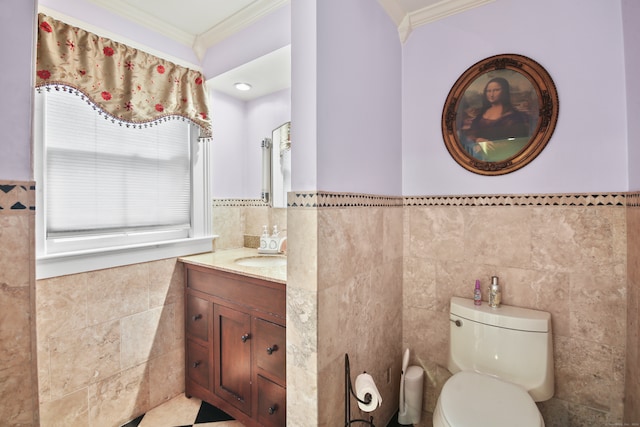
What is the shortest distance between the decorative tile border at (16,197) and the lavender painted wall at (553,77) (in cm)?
180

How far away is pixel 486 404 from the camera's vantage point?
1236 millimetres

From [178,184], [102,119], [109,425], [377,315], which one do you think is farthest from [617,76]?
[109,425]

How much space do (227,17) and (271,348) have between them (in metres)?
2.09

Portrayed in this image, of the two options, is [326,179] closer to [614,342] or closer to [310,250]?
[310,250]

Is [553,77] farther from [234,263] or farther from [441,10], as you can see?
[234,263]

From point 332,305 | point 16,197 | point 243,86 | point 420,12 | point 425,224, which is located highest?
point 420,12

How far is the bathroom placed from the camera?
1.31 metres

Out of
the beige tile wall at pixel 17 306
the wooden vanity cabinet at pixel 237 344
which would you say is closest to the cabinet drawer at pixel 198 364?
the wooden vanity cabinet at pixel 237 344

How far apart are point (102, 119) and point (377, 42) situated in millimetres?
1696

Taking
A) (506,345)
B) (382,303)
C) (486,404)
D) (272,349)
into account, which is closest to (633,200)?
(506,345)

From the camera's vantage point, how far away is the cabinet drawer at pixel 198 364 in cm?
200

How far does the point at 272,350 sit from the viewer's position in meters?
1.57

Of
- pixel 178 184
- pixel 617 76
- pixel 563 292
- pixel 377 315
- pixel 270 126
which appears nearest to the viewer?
pixel 617 76

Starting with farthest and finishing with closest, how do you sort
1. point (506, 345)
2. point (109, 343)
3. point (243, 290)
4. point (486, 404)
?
point (109, 343) < point (243, 290) < point (506, 345) < point (486, 404)
